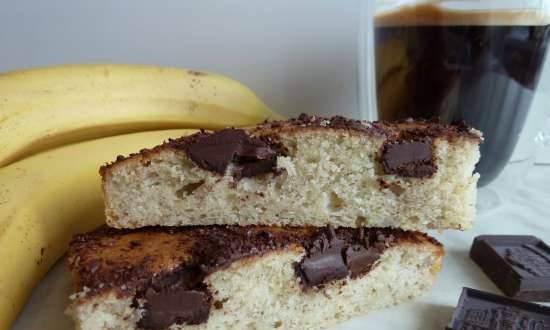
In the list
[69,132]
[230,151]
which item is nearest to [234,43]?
[69,132]

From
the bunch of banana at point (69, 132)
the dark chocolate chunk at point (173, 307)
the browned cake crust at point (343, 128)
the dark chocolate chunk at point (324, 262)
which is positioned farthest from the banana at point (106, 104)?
the dark chocolate chunk at point (324, 262)

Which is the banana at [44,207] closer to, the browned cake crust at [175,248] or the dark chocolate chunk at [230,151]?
the browned cake crust at [175,248]

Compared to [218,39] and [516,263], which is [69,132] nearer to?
[218,39]

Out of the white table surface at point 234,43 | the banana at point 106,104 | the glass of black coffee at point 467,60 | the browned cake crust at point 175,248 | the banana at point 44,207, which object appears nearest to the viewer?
the browned cake crust at point 175,248

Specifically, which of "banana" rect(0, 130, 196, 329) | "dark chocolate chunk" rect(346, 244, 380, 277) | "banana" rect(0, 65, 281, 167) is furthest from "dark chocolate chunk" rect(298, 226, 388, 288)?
"banana" rect(0, 65, 281, 167)

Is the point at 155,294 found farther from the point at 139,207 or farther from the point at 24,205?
the point at 24,205

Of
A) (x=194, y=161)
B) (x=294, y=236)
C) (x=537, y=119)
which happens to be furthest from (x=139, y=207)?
(x=537, y=119)
